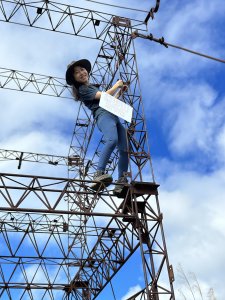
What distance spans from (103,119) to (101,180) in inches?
64.4

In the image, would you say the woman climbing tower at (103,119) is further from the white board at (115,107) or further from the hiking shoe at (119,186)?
the white board at (115,107)

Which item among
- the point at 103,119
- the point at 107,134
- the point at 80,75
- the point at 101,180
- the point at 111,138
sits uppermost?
the point at 80,75

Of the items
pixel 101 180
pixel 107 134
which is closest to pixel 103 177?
pixel 101 180

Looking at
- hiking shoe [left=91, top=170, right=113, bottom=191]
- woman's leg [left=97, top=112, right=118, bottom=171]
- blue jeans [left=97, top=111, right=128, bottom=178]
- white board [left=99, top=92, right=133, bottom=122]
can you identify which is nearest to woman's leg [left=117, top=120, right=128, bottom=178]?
blue jeans [left=97, top=111, right=128, bottom=178]

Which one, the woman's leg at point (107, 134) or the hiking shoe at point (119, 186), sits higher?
the woman's leg at point (107, 134)

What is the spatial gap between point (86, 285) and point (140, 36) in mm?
10424

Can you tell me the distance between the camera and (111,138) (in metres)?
12.2

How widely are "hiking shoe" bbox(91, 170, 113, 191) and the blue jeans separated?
5.9 inches

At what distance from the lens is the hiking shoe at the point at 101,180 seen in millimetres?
12148

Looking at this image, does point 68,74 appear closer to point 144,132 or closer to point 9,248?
point 144,132

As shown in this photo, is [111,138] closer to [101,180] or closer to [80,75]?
[101,180]

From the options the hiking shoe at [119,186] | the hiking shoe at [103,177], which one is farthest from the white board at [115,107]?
the hiking shoe at [119,186]

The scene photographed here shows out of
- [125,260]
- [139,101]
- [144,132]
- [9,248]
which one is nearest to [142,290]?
[125,260]

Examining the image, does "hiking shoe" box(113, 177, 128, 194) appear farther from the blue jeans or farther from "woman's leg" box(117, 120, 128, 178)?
"woman's leg" box(117, 120, 128, 178)
